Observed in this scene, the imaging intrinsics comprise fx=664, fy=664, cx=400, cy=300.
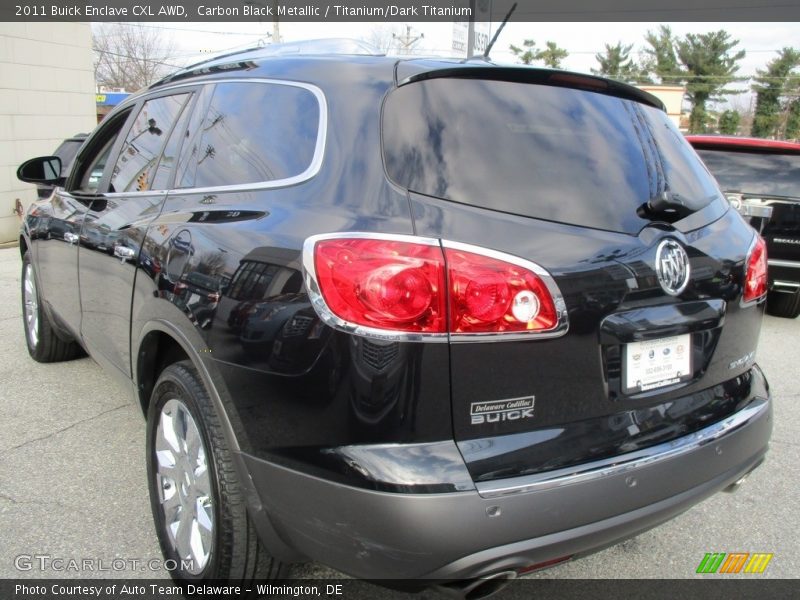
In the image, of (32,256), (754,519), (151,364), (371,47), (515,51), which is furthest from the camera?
(515,51)

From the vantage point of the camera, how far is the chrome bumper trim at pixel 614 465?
5.43 feet

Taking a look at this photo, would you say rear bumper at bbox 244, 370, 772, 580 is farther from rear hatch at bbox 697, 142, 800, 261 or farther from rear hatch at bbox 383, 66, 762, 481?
rear hatch at bbox 697, 142, 800, 261

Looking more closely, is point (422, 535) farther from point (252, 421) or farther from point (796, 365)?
point (796, 365)

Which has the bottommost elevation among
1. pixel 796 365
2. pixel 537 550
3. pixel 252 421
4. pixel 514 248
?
pixel 796 365

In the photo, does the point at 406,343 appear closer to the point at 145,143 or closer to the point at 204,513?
the point at 204,513

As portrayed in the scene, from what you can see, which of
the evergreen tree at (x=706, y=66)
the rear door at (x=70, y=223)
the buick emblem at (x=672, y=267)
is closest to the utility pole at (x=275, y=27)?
the rear door at (x=70, y=223)

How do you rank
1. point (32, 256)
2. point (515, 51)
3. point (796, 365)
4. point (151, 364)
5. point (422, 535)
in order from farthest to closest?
point (515, 51) < point (796, 365) < point (32, 256) < point (151, 364) < point (422, 535)

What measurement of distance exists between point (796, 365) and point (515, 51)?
46390 mm

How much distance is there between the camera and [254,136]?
2266 millimetres

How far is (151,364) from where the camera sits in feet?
8.61

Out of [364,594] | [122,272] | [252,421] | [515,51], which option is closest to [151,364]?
[122,272]

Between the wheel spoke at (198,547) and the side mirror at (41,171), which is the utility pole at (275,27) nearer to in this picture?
the side mirror at (41,171)

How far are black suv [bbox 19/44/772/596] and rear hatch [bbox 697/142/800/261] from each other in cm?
443

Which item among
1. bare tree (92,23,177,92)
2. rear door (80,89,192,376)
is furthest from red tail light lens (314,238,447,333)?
bare tree (92,23,177,92)
